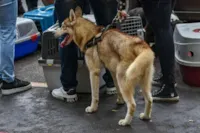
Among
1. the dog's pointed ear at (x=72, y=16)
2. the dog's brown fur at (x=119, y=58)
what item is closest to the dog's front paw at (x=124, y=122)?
the dog's brown fur at (x=119, y=58)

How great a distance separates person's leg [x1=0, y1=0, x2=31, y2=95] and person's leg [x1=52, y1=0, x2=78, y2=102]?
0.50 metres

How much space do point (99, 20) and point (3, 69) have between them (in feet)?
3.79

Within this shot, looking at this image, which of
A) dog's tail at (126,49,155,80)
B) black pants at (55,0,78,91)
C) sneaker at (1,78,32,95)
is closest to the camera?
dog's tail at (126,49,155,80)

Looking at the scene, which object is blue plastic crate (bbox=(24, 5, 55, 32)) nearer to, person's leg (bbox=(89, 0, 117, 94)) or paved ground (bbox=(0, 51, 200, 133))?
paved ground (bbox=(0, 51, 200, 133))

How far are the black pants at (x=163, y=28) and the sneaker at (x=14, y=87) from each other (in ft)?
4.98

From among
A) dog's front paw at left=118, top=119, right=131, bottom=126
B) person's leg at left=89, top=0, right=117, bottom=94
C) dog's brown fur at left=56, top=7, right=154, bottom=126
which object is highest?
person's leg at left=89, top=0, right=117, bottom=94

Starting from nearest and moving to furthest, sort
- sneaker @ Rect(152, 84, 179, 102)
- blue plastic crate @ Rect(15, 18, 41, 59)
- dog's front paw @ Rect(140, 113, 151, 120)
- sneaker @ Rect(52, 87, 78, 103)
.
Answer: dog's front paw @ Rect(140, 113, 151, 120) < sneaker @ Rect(152, 84, 179, 102) < sneaker @ Rect(52, 87, 78, 103) < blue plastic crate @ Rect(15, 18, 41, 59)

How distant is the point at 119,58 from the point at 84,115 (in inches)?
27.1

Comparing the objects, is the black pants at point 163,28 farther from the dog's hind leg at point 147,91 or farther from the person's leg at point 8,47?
the person's leg at point 8,47

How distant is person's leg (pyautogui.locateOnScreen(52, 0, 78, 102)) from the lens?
3.63m

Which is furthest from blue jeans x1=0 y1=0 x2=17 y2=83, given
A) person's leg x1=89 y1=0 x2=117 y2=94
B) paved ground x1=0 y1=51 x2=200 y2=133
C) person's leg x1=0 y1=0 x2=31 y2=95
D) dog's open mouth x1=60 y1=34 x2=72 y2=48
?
person's leg x1=89 y1=0 x2=117 y2=94

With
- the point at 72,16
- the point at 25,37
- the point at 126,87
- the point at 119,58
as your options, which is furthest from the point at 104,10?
the point at 25,37

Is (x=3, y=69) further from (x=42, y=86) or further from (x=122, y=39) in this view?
(x=122, y=39)

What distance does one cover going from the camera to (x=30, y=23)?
534 centimetres
